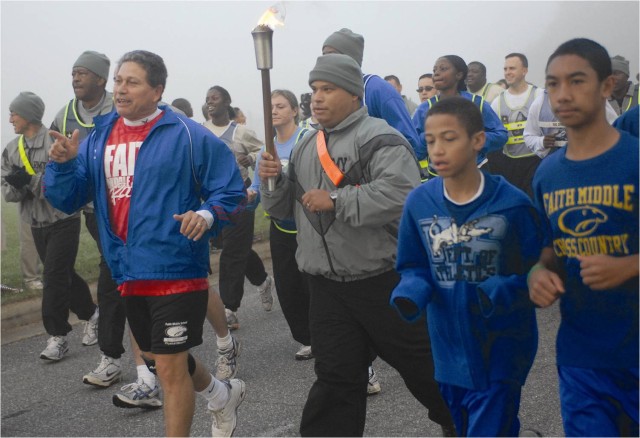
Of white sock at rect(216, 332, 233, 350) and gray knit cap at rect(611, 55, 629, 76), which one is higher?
gray knit cap at rect(611, 55, 629, 76)

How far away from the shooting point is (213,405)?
5.11 metres

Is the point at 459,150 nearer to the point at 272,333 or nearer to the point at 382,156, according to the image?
the point at 382,156

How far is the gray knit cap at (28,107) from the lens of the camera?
8180mm

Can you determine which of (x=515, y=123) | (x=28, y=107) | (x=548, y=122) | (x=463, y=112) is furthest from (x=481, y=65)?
(x=463, y=112)

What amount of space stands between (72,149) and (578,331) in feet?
8.72

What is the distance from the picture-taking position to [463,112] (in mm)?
3730

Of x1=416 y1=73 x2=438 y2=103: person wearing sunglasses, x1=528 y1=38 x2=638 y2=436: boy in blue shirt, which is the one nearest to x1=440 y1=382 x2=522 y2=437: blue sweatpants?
x1=528 y1=38 x2=638 y2=436: boy in blue shirt

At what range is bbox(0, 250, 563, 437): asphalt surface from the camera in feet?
17.7

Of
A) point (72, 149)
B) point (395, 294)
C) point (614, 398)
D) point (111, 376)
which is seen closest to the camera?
point (614, 398)

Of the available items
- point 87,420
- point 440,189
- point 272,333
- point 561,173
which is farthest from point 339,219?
point 272,333

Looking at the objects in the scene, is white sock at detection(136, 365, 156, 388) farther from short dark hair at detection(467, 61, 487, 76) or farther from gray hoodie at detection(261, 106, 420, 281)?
short dark hair at detection(467, 61, 487, 76)

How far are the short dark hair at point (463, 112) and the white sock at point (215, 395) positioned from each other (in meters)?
2.09

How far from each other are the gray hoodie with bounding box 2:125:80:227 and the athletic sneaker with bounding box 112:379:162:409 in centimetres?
213

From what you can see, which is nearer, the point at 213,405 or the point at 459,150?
the point at 459,150
